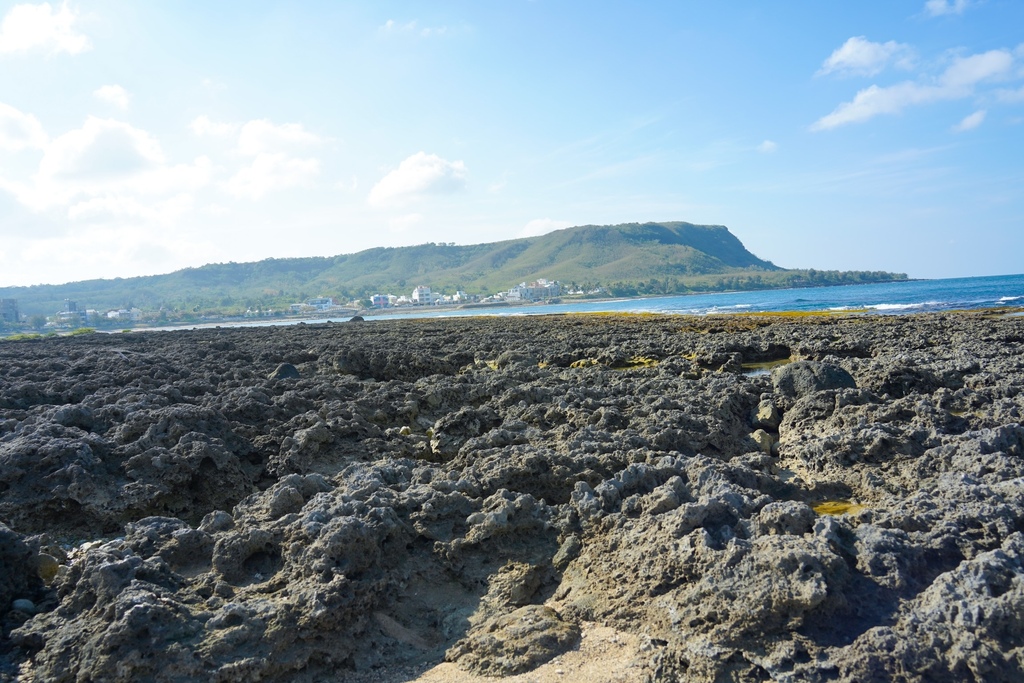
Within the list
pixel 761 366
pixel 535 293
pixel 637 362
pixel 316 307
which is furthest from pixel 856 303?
pixel 316 307

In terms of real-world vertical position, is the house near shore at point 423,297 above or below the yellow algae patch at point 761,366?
above

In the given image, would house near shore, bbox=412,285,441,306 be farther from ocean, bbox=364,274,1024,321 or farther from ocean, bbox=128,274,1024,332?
ocean, bbox=364,274,1024,321

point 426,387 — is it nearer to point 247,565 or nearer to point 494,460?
point 494,460

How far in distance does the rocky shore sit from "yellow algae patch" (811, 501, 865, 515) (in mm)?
29

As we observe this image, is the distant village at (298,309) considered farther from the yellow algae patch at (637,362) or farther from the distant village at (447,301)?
the yellow algae patch at (637,362)

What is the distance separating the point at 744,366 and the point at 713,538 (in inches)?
606

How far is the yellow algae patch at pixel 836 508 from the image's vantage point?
23.4 ft

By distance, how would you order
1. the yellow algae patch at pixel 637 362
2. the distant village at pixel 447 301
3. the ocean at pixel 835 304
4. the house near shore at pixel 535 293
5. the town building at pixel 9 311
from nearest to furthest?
the yellow algae patch at pixel 637 362 → the ocean at pixel 835 304 → the town building at pixel 9 311 → the distant village at pixel 447 301 → the house near shore at pixel 535 293

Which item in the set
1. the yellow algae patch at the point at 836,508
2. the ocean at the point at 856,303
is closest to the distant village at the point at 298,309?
the ocean at the point at 856,303

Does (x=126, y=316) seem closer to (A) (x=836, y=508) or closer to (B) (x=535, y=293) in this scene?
(B) (x=535, y=293)

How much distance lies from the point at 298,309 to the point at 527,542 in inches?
5834

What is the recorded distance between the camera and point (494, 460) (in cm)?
829

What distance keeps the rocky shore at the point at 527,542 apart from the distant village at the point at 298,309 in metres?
120

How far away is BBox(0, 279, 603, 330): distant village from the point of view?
A: 387 ft
